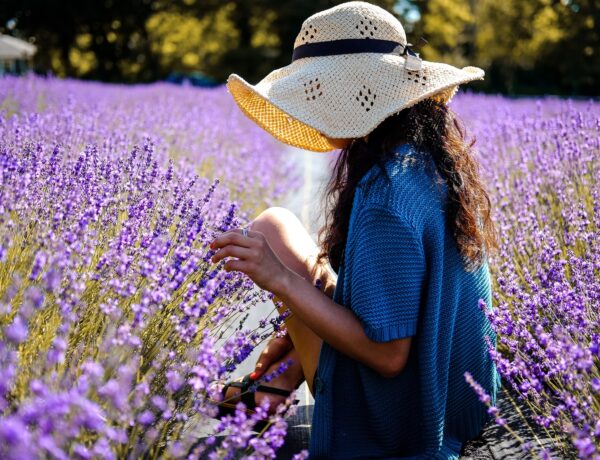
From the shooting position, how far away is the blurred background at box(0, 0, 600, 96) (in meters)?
28.5

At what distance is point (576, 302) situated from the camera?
191cm

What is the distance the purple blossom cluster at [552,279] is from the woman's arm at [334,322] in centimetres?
26

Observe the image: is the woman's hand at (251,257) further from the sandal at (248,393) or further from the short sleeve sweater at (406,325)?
the sandal at (248,393)

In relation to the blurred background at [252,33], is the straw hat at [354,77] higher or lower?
higher

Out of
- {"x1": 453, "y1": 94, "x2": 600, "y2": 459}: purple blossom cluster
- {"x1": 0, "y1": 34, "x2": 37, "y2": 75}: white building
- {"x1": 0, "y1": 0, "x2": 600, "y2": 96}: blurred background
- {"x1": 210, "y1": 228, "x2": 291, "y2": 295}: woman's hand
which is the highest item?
{"x1": 210, "y1": 228, "x2": 291, "y2": 295}: woman's hand

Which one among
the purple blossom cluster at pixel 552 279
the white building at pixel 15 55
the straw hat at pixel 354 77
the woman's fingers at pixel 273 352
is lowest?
the white building at pixel 15 55

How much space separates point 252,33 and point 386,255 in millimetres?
33603

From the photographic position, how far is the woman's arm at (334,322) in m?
1.77

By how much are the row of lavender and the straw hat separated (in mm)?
361

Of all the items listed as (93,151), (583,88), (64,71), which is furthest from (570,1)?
(93,151)

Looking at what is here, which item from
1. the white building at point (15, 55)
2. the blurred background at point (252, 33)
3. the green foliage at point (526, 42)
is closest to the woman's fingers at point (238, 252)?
the green foliage at point (526, 42)

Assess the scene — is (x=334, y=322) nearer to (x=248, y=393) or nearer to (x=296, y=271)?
(x=296, y=271)

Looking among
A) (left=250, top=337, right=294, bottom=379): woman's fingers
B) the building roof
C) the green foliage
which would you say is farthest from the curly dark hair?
the building roof

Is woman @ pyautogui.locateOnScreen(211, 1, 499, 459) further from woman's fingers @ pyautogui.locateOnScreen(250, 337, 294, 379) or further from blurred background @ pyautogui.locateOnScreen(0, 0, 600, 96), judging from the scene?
blurred background @ pyautogui.locateOnScreen(0, 0, 600, 96)
